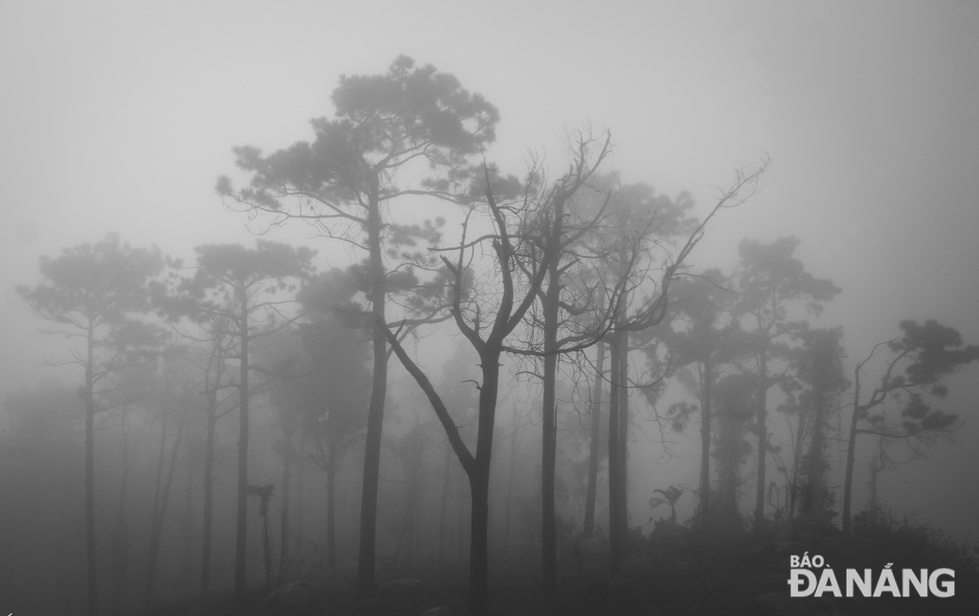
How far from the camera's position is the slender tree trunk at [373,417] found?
13.0 m

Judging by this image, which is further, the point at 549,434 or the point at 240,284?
the point at 240,284

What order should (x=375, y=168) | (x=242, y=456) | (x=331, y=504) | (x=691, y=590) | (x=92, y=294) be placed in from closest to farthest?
(x=691, y=590), (x=375, y=168), (x=242, y=456), (x=92, y=294), (x=331, y=504)

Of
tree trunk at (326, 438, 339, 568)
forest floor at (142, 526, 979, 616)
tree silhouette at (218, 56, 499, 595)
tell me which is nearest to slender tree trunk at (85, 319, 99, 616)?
forest floor at (142, 526, 979, 616)

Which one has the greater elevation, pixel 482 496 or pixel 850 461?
pixel 482 496

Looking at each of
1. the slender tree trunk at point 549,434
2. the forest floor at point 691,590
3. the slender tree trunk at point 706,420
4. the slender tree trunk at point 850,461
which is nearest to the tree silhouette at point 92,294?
the forest floor at point 691,590

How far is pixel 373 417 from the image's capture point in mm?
13602

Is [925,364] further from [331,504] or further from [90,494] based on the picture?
[90,494]

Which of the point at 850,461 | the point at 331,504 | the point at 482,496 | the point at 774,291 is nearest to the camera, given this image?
the point at 482,496

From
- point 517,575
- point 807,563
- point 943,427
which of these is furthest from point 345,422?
point 943,427

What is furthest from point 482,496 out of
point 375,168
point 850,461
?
point 850,461

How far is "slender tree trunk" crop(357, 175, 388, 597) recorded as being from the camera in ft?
42.6

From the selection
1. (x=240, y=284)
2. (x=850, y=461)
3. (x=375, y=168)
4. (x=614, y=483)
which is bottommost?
(x=850, y=461)

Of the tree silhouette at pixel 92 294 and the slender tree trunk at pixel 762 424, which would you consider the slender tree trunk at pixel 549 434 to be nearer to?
the slender tree trunk at pixel 762 424

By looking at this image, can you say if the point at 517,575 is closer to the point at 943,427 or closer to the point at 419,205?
the point at 419,205
